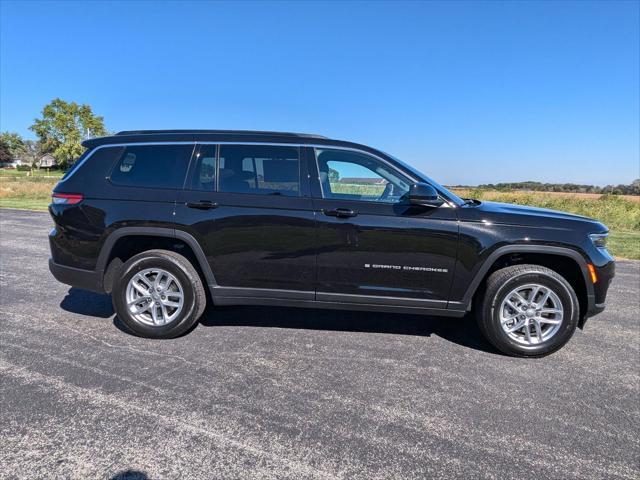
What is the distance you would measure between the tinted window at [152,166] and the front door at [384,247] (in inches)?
53.0

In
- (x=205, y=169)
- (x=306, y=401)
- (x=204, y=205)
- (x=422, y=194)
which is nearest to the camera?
(x=306, y=401)

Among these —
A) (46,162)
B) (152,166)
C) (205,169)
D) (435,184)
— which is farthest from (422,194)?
(46,162)

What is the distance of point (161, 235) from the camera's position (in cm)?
397

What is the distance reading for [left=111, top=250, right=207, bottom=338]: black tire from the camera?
3.95m

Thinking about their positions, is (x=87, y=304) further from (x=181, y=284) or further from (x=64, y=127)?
(x=64, y=127)

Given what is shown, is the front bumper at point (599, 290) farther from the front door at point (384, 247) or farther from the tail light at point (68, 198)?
the tail light at point (68, 198)

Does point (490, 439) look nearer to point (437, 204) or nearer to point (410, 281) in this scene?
point (410, 281)

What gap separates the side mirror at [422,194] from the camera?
3.64 m

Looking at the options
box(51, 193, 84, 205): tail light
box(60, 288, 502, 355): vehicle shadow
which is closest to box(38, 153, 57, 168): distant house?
box(60, 288, 502, 355): vehicle shadow

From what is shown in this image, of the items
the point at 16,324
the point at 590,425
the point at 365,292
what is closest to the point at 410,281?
the point at 365,292

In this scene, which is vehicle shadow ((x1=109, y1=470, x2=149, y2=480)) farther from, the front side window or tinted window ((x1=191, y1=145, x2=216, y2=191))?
the front side window

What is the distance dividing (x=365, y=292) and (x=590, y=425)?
191cm

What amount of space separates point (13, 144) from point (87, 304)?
12203 centimetres

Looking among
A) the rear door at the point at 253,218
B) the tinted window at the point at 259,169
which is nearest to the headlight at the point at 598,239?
the rear door at the point at 253,218
